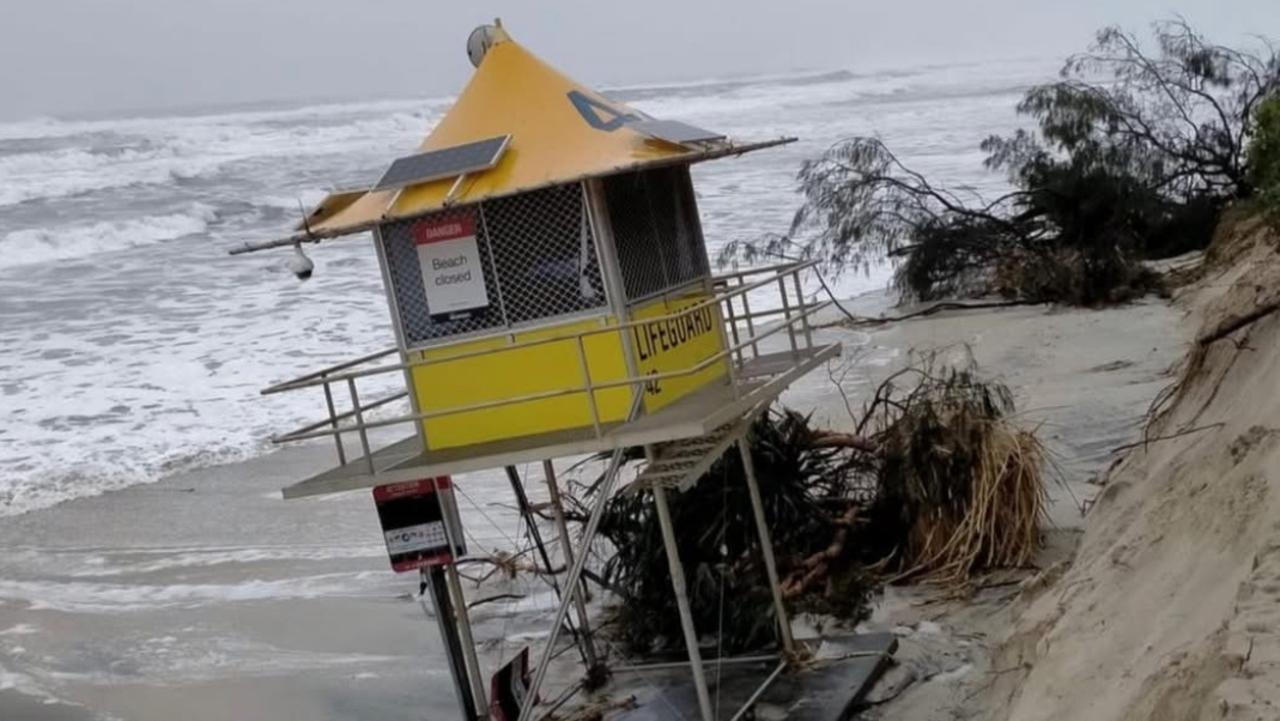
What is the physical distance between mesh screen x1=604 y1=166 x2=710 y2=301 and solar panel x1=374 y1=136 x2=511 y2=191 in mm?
560

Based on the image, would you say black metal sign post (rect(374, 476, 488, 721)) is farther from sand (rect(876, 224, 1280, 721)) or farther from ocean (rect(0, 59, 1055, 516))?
ocean (rect(0, 59, 1055, 516))

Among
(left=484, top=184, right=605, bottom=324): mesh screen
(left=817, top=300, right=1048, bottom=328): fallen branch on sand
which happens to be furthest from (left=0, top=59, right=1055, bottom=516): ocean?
(left=484, top=184, right=605, bottom=324): mesh screen

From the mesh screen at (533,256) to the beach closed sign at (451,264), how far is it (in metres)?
0.02

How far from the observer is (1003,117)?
179ft

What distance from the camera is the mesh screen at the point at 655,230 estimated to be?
7.64 m

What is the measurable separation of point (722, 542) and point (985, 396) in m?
1.96

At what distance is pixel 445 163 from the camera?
739 centimetres

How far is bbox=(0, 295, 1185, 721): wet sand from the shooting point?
955cm

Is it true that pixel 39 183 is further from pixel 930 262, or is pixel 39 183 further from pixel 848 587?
pixel 848 587

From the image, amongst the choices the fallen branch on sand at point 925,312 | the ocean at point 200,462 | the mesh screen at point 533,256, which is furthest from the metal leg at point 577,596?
the fallen branch on sand at point 925,312

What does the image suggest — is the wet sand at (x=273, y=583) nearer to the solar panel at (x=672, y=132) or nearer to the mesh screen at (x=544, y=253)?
the mesh screen at (x=544, y=253)

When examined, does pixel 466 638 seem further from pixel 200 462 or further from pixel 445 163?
pixel 200 462

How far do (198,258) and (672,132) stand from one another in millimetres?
26207

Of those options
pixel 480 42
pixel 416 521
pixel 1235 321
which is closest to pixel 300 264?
pixel 416 521
